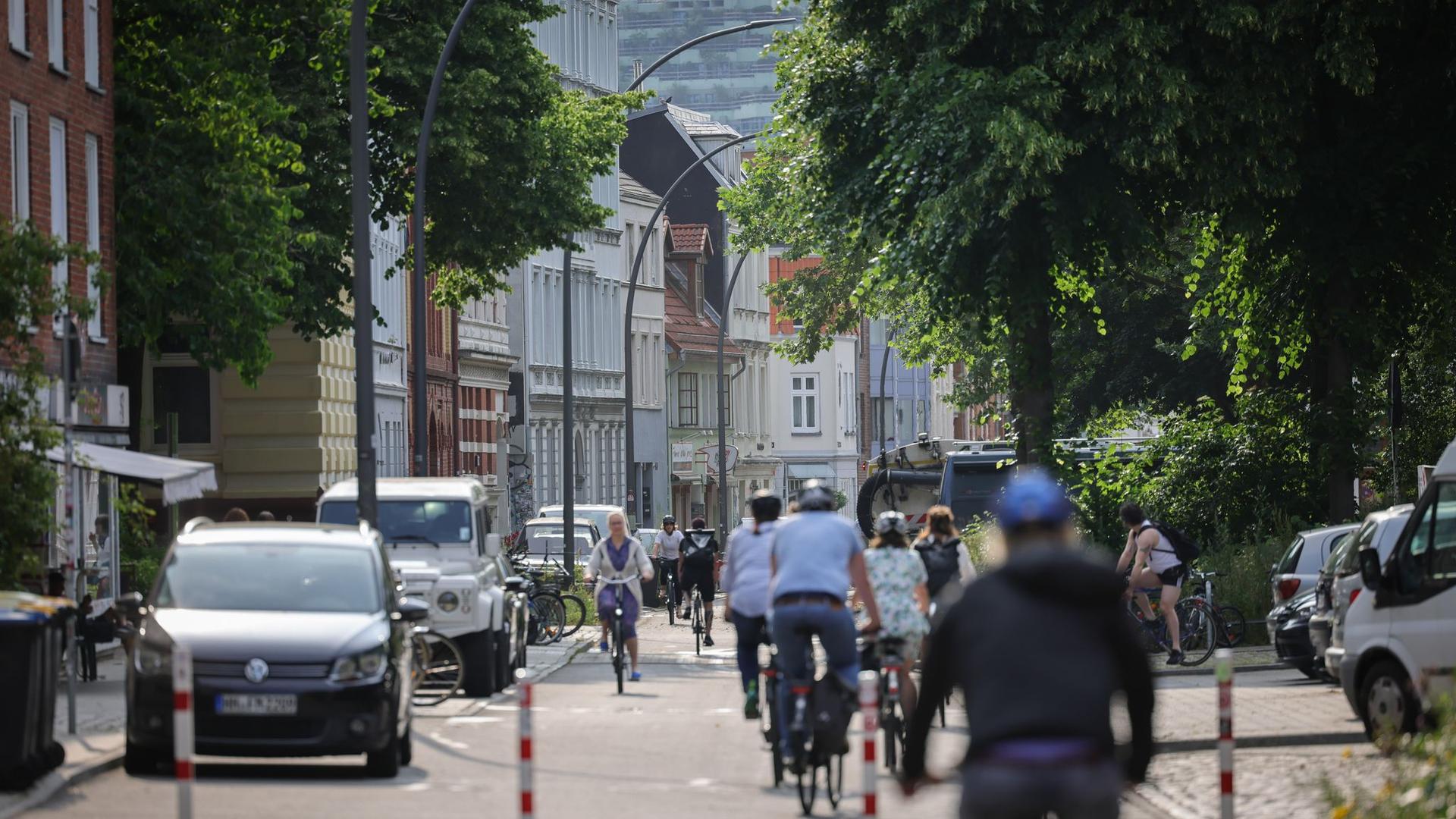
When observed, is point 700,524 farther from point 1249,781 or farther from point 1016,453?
point 1249,781

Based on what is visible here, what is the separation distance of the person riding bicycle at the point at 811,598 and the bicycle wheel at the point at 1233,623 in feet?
53.5

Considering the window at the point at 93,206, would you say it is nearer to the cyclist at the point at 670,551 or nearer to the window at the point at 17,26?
the window at the point at 17,26

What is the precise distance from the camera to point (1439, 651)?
16484 millimetres

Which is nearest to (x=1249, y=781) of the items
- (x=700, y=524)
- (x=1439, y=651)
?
(x=1439, y=651)

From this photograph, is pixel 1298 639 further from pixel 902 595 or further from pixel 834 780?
pixel 834 780

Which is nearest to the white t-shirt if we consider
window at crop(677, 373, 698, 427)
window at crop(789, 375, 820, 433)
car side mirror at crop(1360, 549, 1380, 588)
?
car side mirror at crop(1360, 549, 1380, 588)

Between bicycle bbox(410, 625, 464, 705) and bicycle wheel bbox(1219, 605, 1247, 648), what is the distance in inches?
387

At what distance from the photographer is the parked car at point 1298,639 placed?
24.6 m

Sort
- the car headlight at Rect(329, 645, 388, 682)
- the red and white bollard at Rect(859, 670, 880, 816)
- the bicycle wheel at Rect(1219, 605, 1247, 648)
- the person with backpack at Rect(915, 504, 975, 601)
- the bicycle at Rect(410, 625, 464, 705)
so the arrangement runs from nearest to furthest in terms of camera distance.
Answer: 1. the red and white bollard at Rect(859, 670, 880, 816)
2. the car headlight at Rect(329, 645, 388, 682)
3. the person with backpack at Rect(915, 504, 975, 601)
4. the bicycle at Rect(410, 625, 464, 705)
5. the bicycle wheel at Rect(1219, 605, 1247, 648)

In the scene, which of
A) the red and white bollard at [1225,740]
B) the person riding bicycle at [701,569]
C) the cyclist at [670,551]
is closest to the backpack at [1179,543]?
the person riding bicycle at [701,569]

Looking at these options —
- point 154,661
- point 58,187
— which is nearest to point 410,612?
point 154,661

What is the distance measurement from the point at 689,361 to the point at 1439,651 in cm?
7968

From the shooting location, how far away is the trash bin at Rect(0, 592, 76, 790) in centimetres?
1482

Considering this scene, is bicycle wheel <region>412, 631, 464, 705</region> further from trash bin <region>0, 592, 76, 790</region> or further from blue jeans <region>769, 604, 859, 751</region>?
blue jeans <region>769, 604, 859, 751</region>
